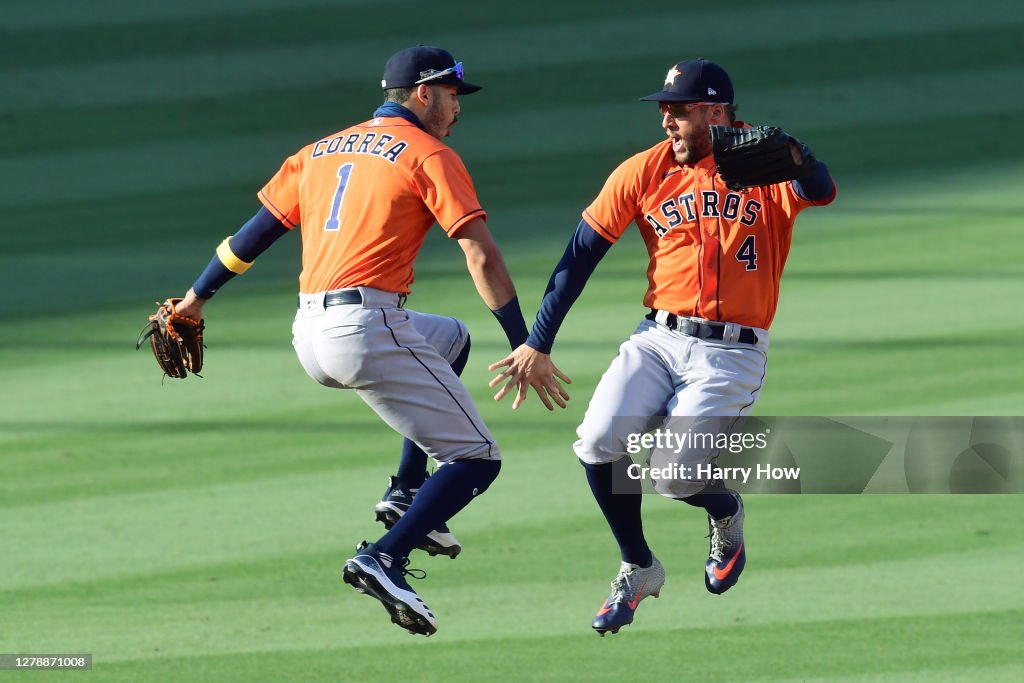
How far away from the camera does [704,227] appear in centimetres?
710

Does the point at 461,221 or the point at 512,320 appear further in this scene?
the point at 512,320

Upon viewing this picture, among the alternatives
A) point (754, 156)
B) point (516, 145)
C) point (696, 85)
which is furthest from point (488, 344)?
point (754, 156)

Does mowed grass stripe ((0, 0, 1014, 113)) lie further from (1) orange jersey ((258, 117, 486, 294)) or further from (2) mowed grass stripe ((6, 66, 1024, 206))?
(1) orange jersey ((258, 117, 486, 294))

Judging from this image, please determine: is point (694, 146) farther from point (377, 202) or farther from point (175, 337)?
point (175, 337)

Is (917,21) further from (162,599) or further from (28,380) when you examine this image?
(162,599)

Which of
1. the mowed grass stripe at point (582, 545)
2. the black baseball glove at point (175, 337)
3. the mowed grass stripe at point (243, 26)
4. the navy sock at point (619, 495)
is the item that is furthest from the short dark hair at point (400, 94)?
the mowed grass stripe at point (243, 26)

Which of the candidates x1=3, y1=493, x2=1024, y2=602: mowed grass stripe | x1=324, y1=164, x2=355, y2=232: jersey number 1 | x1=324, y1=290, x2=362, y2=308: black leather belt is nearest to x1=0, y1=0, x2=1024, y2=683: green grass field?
x1=3, y1=493, x2=1024, y2=602: mowed grass stripe

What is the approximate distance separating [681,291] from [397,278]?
47.9 inches

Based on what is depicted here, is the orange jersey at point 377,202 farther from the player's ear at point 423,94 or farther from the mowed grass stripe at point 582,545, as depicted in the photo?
the mowed grass stripe at point 582,545

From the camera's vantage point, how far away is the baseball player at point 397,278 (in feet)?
21.9

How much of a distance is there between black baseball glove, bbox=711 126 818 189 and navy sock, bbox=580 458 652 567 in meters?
1.39

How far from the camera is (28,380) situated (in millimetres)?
12102

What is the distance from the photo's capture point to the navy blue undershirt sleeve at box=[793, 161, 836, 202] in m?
6.71

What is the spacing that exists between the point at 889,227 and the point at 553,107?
12.3 feet
